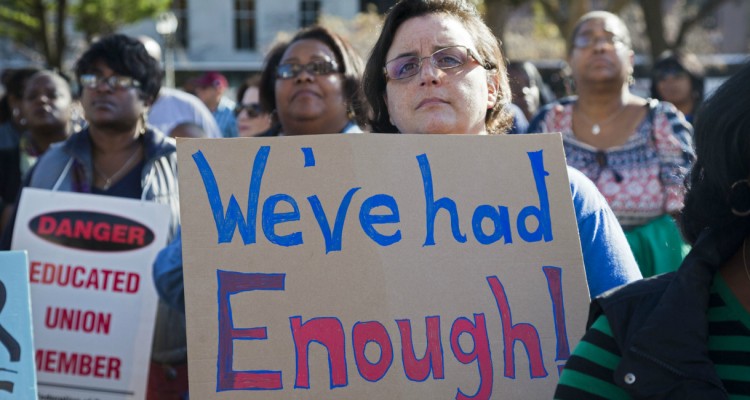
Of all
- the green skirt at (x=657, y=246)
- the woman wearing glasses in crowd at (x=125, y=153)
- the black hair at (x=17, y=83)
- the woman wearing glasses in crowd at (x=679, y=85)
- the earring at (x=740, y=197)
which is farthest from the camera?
the woman wearing glasses in crowd at (x=679, y=85)

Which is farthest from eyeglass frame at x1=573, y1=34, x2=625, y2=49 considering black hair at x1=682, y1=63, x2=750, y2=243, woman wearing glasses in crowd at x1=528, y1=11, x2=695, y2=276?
black hair at x1=682, y1=63, x2=750, y2=243

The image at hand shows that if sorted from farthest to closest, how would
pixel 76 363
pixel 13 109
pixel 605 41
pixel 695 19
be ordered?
pixel 695 19, pixel 13 109, pixel 605 41, pixel 76 363

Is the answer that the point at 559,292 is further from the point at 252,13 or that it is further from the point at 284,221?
the point at 252,13

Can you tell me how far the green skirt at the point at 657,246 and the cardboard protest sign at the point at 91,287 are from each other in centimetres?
182

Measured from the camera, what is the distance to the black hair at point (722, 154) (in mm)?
1655

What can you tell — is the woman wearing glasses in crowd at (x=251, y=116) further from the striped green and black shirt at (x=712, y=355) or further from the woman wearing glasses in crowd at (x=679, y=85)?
the striped green and black shirt at (x=712, y=355)

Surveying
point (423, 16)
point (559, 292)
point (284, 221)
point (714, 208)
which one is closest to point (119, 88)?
A: point (423, 16)

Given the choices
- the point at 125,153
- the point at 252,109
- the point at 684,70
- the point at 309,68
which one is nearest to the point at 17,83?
the point at 252,109

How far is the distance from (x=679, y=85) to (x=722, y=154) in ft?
20.4

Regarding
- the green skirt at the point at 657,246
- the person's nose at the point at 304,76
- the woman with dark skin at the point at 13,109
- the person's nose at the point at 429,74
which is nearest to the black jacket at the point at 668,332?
the person's nose at the point at 429,74

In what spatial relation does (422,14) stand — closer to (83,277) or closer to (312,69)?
(312,69)

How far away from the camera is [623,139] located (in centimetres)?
445

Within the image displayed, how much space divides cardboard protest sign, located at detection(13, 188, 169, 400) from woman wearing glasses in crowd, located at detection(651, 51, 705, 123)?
4.97 m

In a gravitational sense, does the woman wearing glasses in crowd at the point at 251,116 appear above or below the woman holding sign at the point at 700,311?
above
